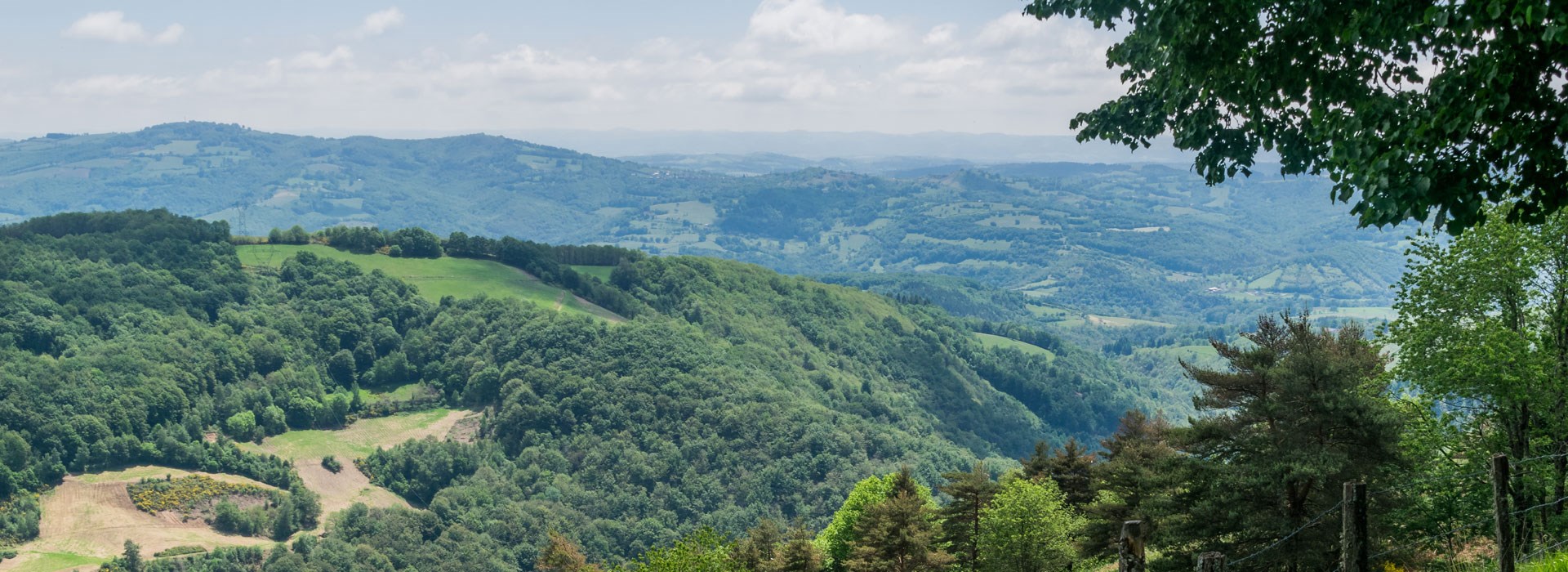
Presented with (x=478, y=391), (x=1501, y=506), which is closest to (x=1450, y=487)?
(x=1501, y=506)

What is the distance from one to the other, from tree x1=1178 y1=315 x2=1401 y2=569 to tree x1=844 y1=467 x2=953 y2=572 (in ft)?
46.1

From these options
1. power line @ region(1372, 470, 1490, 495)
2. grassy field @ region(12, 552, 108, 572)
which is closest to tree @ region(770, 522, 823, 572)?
power line @ region(1372, 470, 1490, 495)

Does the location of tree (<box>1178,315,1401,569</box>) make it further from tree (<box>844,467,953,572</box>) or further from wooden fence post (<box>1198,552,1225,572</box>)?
tree (<box>844,467,953,572</box>)

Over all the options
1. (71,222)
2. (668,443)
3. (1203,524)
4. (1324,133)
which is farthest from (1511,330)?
(71,222)

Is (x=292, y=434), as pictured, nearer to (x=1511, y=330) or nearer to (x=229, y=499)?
(x=229, y=499)

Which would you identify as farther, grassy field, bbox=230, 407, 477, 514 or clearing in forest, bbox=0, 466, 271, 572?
grassy field, bbox=230, 407, 477, 514

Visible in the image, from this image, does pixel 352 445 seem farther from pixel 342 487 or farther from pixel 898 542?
pixel 898 542

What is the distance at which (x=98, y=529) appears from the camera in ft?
327

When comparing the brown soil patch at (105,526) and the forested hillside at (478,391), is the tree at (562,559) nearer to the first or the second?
the forested hillside at (478,391)

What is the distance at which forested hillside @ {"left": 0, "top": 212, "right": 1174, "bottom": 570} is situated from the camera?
113562mm

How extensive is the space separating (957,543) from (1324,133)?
33505 millimetres

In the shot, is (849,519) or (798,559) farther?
(849,519)

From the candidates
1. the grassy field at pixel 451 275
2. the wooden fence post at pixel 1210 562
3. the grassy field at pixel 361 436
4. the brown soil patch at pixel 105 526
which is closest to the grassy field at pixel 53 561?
the brown soil patch at pixel 105 526

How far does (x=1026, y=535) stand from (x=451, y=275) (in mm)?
146052
